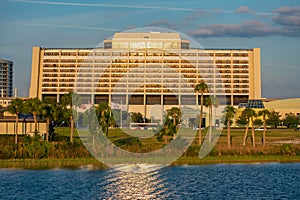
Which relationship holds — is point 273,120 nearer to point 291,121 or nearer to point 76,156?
point 291,121

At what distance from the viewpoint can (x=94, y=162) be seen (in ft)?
243

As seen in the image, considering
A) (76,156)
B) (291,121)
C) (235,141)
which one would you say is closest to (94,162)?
(76,156)

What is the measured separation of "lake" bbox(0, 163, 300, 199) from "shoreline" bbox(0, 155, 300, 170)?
2378 millimetres

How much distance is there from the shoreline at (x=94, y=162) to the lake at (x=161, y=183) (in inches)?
93.6

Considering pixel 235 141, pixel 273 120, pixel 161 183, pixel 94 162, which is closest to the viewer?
pixel 161 183

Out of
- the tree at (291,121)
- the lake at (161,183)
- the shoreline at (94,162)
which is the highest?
the tree at (291,121)

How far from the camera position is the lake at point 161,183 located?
51.6 metres

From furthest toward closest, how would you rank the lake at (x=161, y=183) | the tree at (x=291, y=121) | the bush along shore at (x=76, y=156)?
the tree at (x=291, y=121) < the bush along shore at (x=76, y=156) < the lake at (x=161, y=183)

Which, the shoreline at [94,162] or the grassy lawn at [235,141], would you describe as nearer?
the shoreline at [94,162]

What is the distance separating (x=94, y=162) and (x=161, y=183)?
17233 millimetres

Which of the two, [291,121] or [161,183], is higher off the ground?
[291,121]

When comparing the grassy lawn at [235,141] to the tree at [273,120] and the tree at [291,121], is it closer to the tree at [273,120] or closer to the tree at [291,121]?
the tree at [273,120]

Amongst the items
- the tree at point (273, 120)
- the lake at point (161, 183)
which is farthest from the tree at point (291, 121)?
the lake at point (161, 183)

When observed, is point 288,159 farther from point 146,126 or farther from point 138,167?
point 146,126
